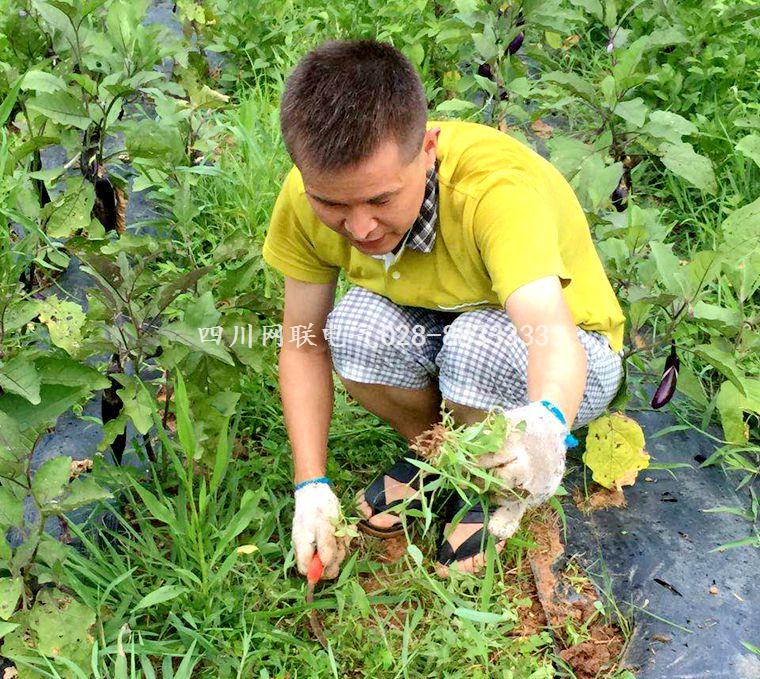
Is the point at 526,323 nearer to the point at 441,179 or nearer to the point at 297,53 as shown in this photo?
the point at 441,179

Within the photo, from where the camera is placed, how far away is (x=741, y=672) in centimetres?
185

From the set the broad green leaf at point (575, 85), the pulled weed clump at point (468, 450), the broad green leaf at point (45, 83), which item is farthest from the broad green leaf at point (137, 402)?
the broad green leaf at point (575, 85)

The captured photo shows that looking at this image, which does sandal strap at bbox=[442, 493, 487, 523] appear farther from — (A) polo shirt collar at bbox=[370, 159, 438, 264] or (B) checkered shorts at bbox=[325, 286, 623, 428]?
(A) polo shirt collar at bbox=[370, 159, 438, 264]

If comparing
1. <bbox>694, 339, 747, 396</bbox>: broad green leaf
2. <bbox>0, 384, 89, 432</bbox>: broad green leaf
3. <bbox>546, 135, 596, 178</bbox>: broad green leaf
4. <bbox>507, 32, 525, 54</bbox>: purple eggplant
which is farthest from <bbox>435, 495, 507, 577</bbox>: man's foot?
<bbox>507, 32, 525, 54</bbox>: purple eggplant

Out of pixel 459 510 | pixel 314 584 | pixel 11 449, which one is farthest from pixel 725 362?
pixel 11 449

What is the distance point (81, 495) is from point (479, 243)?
0.89m

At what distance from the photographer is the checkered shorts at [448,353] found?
1976 millimetres

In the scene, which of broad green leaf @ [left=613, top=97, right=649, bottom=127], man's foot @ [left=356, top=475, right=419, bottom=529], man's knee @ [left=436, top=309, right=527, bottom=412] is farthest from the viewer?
broad green leaf @ [left=613, top=97, right=649, bottom=127]

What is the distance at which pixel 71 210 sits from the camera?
2.48 metres

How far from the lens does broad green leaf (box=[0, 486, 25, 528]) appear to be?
1.70 metres

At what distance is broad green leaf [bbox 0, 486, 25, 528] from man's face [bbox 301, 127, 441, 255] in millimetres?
780

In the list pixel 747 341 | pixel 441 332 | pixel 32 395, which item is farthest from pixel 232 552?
pixel 747 341

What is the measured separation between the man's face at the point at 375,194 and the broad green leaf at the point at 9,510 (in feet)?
2.56

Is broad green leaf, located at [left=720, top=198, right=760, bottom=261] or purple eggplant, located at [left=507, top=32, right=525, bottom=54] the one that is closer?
broad green leaf, located at [left=720, top=198, right=760, bottom=261]
